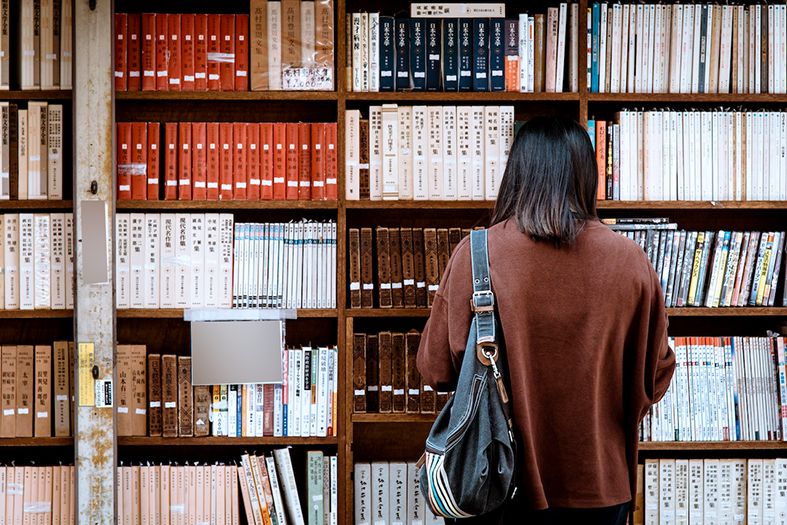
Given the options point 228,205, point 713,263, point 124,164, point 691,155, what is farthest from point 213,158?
point 713,263

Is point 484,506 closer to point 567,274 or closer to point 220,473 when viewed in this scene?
point 567,274

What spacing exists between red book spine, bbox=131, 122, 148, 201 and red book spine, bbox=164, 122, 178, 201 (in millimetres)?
65

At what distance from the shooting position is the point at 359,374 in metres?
2.09

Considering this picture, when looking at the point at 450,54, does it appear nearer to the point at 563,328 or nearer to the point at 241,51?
the point at 241,51

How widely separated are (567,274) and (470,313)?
21 cm

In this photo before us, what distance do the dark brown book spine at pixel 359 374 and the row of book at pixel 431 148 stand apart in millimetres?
477

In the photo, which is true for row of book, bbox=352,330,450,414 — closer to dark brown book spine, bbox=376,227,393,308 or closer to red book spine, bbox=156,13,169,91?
dark brown book spine, bbox=376,227,393,308

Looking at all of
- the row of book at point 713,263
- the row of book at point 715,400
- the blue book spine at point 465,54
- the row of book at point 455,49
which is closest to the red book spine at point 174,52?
the row of book at point 455,49

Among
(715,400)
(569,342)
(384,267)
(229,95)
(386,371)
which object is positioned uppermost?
(229,95)

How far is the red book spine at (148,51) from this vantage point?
2068 millimetres

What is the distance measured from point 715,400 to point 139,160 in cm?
203

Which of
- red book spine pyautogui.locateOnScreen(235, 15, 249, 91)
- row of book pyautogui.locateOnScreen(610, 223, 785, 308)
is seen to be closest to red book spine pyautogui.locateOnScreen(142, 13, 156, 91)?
red book spine pyautogui.locateOnScreen(235, 15, 249, 91)

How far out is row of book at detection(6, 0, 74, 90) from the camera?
6.75 ft

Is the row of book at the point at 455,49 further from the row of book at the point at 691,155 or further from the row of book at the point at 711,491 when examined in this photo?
the row of book at the point at 711,491
